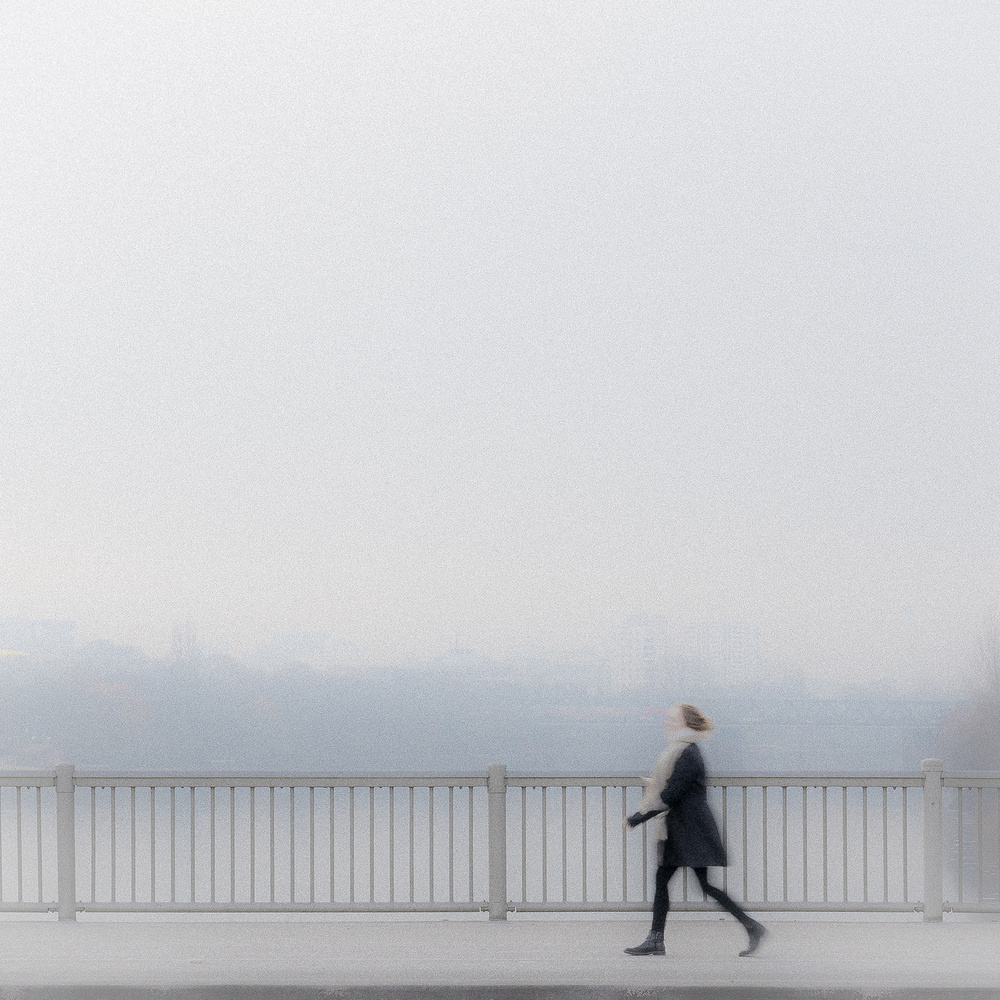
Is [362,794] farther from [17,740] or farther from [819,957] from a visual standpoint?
[17,740]

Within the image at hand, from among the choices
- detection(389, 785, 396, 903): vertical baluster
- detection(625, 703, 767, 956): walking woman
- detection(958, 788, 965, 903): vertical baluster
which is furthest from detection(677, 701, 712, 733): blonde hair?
detection(389, 785, 396, 903): vertical baluster

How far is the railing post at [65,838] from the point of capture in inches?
361

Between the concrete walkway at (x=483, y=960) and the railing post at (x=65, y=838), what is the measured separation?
199mm

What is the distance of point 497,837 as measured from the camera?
29.7ft

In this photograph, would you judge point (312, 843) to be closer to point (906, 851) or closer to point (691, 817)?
point (691, 817)

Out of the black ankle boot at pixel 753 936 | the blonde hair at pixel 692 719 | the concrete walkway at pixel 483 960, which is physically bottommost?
the concrete walkway at pixel 483 960

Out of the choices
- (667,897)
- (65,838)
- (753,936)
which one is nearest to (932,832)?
(753,936)

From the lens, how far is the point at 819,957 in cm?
786

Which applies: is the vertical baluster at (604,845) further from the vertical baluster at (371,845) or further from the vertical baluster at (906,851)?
the vertical baluster at (906,851)

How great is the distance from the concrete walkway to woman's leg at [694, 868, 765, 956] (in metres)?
0.10

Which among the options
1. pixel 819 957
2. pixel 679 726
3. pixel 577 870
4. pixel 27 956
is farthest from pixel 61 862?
pixel 577 870

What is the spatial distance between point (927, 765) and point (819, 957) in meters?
1.79

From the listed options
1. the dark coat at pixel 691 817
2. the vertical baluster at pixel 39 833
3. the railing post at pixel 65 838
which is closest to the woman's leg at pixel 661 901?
the dark coat at pixel 691 817

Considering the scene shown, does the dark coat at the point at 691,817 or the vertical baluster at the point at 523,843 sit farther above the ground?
the dark coat at the point at 691,817
